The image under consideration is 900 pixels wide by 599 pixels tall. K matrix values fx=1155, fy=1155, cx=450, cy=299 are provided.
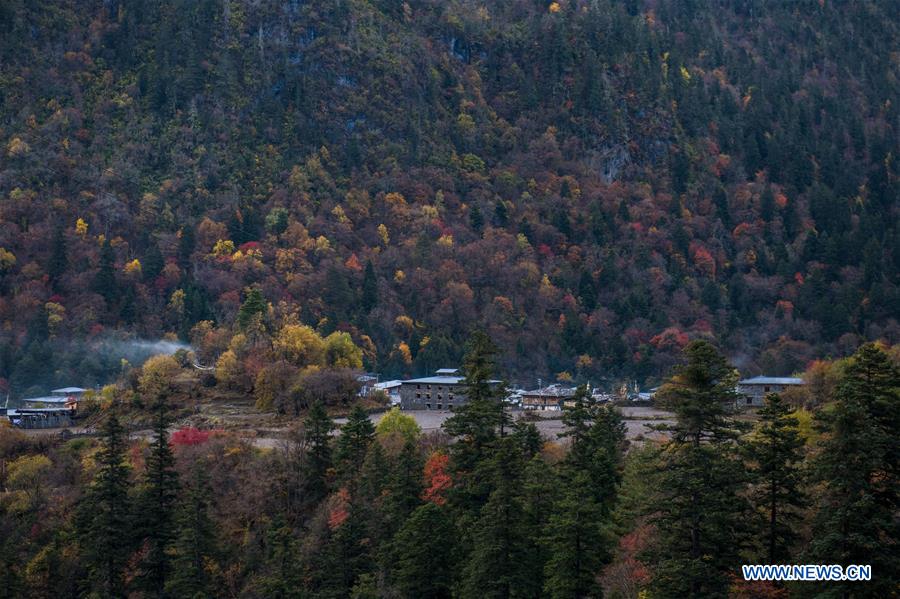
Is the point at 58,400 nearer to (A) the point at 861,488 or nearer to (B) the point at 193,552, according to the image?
(B) the point at 193,552

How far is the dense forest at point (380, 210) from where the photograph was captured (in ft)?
460

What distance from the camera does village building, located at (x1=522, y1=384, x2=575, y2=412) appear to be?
101 meters

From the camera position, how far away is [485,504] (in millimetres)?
51969

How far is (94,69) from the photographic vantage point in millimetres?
179875

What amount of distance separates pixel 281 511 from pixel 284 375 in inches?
1096

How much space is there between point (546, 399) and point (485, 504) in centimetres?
5615

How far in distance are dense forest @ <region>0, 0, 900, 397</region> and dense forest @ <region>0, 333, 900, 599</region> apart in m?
40.7

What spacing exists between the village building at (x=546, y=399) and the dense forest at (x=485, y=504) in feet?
81.4

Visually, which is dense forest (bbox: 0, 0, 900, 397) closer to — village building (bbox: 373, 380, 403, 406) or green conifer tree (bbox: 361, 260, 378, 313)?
green conifer tree (bbox: 361, 260, 378, 313)

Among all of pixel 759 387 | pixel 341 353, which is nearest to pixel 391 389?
pixel 341 353

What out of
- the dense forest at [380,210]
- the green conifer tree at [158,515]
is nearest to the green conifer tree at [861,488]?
the green conifer tree at [158,515]

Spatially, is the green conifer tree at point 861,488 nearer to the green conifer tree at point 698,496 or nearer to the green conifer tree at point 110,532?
the green conifer tree at point 698,496

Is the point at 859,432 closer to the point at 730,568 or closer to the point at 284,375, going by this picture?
the point at 730,568

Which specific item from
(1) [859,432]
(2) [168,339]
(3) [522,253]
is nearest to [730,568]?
(1) [859,432]
